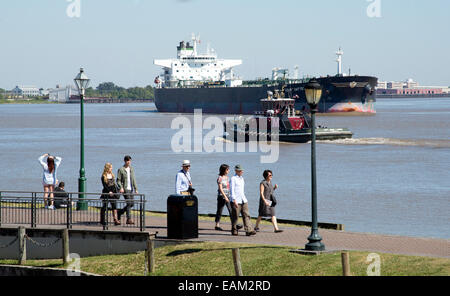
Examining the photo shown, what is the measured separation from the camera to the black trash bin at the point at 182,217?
17.0 meters

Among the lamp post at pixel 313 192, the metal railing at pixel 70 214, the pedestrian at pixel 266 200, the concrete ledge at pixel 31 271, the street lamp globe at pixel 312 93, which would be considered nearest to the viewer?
the lamp post at pixel 313 192

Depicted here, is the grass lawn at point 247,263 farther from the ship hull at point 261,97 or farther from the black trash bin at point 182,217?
the ship hull at point 261,97

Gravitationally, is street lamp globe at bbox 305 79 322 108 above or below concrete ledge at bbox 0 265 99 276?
above

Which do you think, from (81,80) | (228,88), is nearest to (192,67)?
(228,88)

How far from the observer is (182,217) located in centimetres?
1694

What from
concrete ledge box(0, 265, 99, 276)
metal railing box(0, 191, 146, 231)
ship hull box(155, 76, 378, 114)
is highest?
ship hull box(155, 76, 378, 114)

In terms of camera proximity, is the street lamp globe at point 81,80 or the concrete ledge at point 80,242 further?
the street lamp globe at point 81,80

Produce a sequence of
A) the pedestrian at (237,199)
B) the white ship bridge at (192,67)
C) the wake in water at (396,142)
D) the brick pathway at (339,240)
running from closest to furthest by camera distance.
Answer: the brick pathway at (339,240), the pedestrian at (237,199), the wake in water at (396,142), the white ship bridge at (192,67)

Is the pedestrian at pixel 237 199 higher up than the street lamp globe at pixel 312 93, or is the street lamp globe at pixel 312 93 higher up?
the street lamp globe at pixel 312 93

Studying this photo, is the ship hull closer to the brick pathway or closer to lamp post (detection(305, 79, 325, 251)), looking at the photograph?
the brick pathway

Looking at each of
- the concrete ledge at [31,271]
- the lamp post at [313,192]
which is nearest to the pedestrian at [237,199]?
the lamp post at [313,192]

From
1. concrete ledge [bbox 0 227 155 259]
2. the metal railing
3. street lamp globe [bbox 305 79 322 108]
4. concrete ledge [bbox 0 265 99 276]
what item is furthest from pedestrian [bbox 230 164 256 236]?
concrete ledge [bbox 0 265 99 276]

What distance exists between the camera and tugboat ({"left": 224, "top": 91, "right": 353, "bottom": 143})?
68750mm
